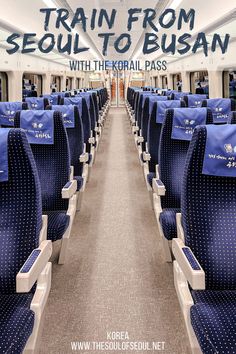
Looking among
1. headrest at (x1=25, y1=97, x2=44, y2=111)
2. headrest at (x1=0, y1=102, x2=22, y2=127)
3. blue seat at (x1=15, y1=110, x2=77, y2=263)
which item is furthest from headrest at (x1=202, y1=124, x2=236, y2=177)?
headrest at (x1=25, y1=97, x2=44, y2=111)

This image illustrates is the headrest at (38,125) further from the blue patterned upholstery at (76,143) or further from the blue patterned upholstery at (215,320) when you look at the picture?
the blue patterned upholstery at (215,320)

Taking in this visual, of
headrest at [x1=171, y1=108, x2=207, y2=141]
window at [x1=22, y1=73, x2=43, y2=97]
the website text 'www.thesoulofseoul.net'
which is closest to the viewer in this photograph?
the website text 'www.thesoulofseoul.net'

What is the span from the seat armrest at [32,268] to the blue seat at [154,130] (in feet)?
7.17

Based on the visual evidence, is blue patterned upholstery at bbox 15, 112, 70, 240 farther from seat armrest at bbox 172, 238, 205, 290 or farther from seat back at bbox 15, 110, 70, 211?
seat armrest at bbox 172, 238, 205, 290

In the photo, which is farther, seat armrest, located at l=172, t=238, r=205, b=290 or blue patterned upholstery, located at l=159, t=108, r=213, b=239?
blue patterned upholstery, located at l=159, t=108, r=213, b=239

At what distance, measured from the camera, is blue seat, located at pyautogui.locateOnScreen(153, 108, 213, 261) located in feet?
8.91

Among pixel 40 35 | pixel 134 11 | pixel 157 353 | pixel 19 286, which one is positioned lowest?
pixel 157 353

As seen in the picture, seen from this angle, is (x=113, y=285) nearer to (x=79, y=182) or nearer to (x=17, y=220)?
(x=17, y=220)

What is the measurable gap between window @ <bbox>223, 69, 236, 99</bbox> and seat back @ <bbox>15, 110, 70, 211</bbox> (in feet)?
17.9

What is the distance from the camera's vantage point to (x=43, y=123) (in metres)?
2.75

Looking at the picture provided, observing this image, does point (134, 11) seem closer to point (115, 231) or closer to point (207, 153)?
point (115, 231)

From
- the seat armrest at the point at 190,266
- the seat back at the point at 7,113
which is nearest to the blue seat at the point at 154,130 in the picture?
the seat back at the point at 7,113

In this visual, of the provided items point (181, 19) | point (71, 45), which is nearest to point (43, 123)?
point (181, 19)

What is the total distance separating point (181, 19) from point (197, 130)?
25.2ft
